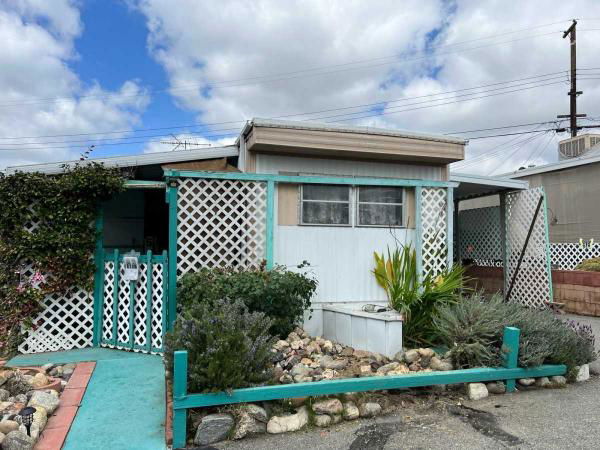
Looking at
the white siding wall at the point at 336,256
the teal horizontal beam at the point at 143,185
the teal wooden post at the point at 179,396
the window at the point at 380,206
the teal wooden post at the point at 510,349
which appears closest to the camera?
the teal wooden post at the point at 179,396

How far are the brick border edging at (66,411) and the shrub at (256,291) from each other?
117cm

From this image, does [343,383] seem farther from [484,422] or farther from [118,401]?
[118,401]

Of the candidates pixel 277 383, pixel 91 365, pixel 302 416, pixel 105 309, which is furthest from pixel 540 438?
pixel 105 309

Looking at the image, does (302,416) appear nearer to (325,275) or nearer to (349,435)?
(349,435)

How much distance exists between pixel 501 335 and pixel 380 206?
2529 millimetres

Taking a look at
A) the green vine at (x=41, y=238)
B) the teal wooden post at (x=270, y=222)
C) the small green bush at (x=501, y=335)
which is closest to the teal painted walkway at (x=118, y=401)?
the green vine at (x=41, y=238)

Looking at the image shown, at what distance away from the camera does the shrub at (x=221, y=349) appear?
3.26 meters

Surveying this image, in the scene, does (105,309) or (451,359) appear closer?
(451,359)

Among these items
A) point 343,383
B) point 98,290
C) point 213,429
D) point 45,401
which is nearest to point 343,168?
point 98,290

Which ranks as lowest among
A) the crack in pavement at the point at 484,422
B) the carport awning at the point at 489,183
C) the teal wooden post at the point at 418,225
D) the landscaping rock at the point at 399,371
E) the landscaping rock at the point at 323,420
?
the crack in pavement at the point at 484,422

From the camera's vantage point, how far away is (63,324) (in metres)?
5.61

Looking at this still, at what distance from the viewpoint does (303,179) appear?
5.96 m

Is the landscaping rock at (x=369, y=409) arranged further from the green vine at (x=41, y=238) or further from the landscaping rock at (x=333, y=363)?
the green vine at (x=41, y=238)

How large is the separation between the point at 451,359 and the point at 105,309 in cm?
413
